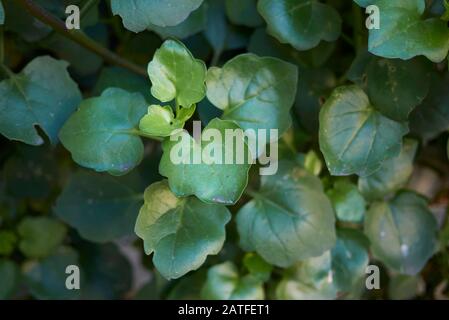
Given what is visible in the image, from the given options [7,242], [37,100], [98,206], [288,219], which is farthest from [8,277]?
[288,219]

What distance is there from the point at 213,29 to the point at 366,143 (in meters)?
0.26

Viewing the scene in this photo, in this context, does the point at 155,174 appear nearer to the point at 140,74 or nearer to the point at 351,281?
the point at 140,74

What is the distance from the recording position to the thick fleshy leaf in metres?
0.73

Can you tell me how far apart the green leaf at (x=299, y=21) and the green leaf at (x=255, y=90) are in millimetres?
45

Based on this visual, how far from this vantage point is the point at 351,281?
0.78 m

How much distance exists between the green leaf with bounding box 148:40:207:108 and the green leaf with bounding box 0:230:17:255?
37 centimetres

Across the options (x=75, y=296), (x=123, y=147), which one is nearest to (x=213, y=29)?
(x=123, y=147)

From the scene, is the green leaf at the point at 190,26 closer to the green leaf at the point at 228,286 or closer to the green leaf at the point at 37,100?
the green leaf at the point at 37,100

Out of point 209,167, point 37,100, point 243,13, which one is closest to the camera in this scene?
point 209,167

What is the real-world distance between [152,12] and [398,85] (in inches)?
9.9

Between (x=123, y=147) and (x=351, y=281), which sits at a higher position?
(x=123, y=147)

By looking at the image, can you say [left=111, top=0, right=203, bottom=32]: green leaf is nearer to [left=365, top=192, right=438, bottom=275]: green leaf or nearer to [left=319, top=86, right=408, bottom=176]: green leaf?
[left=319, top=86, right=408, bottom=176]: green leaf

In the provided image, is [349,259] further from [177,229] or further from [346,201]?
[177,229]

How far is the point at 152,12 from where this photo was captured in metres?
0.62
